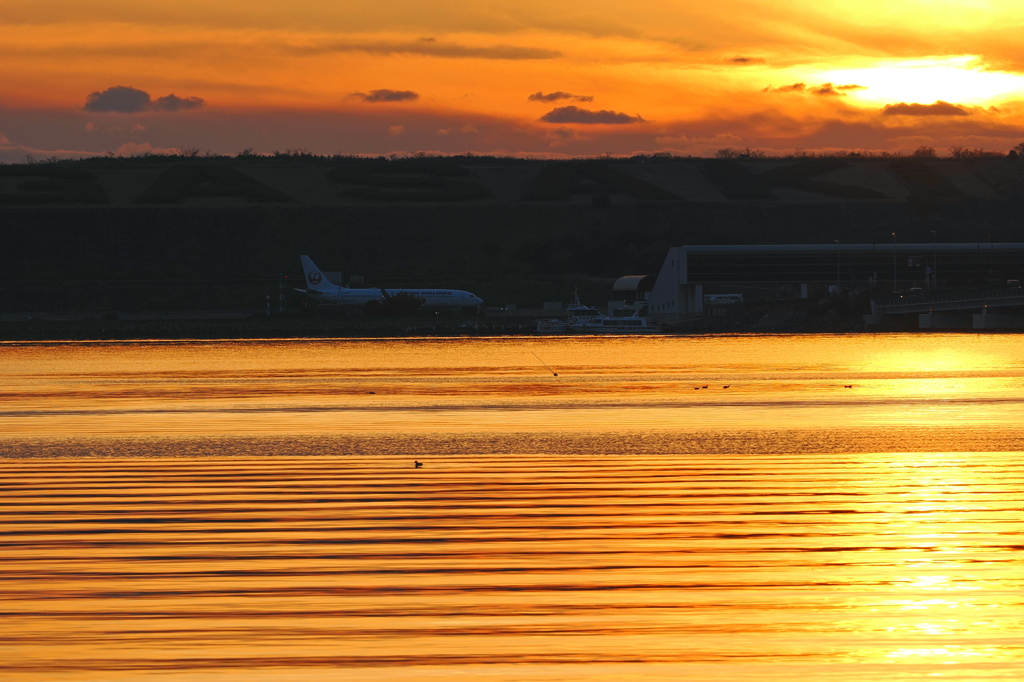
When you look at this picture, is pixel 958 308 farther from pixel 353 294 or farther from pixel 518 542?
pixel 518 542

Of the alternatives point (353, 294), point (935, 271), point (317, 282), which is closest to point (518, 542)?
point (935, 271)

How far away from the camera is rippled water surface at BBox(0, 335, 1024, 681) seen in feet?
47.2

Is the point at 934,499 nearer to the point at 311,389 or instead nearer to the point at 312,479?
the point at 312,479

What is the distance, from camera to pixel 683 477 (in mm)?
27891

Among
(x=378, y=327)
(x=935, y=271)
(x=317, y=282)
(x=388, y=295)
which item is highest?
(x=317, y=282)

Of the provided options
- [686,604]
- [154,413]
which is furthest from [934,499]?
[154,413]

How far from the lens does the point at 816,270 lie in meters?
156

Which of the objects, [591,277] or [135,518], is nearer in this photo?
[135,518]

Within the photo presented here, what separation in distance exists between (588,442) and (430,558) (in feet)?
54.9

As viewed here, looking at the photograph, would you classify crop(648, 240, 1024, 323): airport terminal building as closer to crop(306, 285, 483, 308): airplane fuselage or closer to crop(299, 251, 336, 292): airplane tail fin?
crop(306, 285, 483, 308): airplane fuselage

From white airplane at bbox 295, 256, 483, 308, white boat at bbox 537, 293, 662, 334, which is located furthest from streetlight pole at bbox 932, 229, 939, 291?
white airplane at bbox 295, 256, 483, 308

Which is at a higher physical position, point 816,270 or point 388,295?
point 816,270

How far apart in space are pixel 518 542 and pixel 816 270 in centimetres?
14187

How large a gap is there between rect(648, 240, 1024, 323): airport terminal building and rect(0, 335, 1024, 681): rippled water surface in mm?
104823
